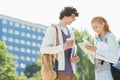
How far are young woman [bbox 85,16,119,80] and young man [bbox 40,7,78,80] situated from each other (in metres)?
0.39

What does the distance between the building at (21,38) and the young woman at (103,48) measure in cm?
9452

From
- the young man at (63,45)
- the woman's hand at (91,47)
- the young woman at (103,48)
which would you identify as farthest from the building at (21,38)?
the woman's hand at (91,47)

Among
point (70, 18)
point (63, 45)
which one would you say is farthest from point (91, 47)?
point (70, 18)

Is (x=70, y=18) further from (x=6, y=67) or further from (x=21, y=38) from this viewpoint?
(x=21, y=38)

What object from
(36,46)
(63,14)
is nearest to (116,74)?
(63,14)

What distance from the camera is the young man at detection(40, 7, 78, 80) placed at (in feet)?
18.5

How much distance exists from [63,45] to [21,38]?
10145cm

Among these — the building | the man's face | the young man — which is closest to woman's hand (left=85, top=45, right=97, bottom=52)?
the young man

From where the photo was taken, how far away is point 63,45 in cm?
562

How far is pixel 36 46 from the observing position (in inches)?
4363

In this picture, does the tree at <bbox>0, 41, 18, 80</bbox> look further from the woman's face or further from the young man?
the woman's face

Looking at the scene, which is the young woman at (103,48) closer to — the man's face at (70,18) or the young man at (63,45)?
the young man at (63,45)

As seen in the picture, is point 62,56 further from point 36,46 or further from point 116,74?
point 36,46

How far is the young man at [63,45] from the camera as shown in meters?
→ 5.64
